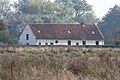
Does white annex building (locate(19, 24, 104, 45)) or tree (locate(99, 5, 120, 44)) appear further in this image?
tree (locate(99, 5, 120, 44))

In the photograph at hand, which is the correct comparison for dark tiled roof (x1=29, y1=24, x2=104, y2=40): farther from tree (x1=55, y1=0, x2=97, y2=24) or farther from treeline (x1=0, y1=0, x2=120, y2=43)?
tree (x1=55, y1=0, x2=97, y2=24)

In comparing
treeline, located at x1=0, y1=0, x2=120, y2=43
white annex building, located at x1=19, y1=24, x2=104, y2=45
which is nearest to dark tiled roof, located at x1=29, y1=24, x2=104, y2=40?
white annex building, located at x1=19, y1=24, x2=104, y2=45

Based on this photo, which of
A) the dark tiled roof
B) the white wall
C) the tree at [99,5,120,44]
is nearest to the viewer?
the dark tiled roof

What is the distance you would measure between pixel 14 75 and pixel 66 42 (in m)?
62.2

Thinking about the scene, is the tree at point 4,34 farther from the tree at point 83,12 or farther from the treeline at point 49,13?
the tree at point 83,12

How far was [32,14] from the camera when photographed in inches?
4264

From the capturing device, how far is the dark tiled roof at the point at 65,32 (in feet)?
234

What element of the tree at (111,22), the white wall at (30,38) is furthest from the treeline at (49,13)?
the white wall at (30,38)

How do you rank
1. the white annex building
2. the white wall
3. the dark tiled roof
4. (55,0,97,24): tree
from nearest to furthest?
the white annex building < the dark tiled roof < the white wall < (55,0,97,24): tree

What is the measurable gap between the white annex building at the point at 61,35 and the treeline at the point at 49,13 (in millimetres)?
18515

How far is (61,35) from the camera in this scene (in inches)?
2822

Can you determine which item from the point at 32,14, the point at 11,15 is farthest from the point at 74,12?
the point at 11,15

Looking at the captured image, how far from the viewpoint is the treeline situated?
9600 centimetres

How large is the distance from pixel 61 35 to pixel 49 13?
40.7m
